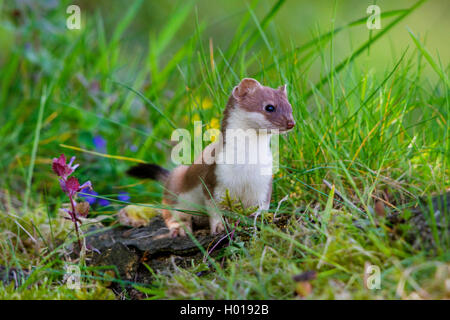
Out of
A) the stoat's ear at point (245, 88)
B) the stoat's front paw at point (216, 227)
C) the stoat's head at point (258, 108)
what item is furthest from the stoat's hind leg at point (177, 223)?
the stoat's ear at point (245, 88)

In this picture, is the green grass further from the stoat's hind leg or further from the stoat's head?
the stoat's hind leg

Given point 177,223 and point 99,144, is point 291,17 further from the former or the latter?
point 177,223

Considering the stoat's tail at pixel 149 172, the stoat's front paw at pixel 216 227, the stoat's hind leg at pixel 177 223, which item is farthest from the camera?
the stoat's tail at pixel 149 172

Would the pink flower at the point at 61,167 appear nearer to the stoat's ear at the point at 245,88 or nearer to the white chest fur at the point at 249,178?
the white chest fur at the point at 249,178

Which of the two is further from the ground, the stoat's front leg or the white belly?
the white belly

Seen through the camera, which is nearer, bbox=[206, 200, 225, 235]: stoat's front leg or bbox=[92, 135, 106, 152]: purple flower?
bbox=[206, 200, 225, 235]: stoat's front leg

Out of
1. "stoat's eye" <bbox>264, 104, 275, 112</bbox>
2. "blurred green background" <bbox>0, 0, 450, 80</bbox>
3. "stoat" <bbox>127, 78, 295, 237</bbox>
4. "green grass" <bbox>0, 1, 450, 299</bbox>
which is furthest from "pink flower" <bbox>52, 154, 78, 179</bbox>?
"blurred green background" <bbox>0, 0, 450, 80</bbox>

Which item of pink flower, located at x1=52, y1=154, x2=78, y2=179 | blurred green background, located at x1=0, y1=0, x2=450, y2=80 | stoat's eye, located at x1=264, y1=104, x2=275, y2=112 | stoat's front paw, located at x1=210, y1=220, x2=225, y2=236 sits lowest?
stoat's front paw, located at x1=210, y1=220, x2=225, y2=236
